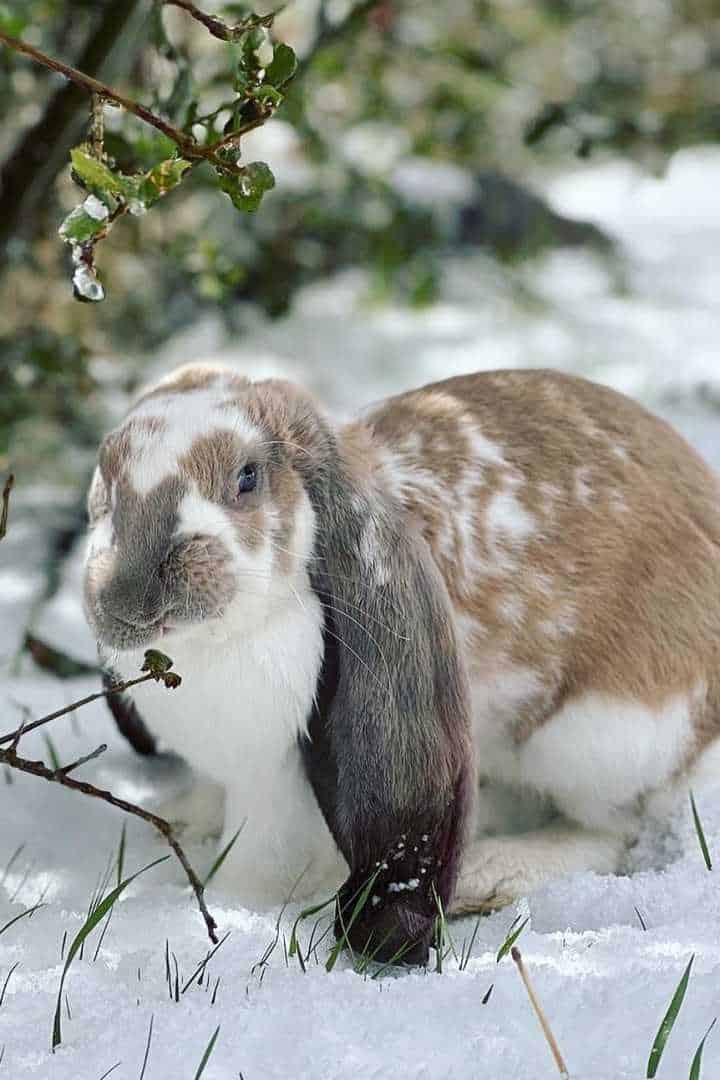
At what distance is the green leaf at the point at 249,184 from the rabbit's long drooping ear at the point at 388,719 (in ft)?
2.15

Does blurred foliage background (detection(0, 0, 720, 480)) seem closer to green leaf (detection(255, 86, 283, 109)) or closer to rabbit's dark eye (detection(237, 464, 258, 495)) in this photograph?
rabbit's dark eye (detection(237, 464, 258, 495))

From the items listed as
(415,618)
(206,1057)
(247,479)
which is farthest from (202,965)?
(247,479)

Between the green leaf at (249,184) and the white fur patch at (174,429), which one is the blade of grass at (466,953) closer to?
the white fur patch at (174,429)

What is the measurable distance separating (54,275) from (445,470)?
10.1 ft

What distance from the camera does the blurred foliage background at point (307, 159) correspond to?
434cm

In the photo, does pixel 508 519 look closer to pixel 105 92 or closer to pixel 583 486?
pixel 583 486

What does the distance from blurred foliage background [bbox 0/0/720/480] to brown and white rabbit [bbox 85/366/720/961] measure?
142cm

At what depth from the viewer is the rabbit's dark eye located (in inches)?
98.1

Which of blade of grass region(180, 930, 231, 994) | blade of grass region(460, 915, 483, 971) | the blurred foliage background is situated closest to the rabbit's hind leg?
blade of grass region(460, 915, 483, 971)

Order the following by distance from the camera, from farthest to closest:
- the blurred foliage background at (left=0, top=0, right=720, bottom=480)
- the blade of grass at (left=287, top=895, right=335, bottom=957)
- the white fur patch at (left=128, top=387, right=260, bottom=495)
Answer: the blurred foliage background at (left=0, top=0, right=720, bottom=480)
the white fur patch at (left=128, top=387, right=260, bottom=495)
the blade of grass at (left=287, top=895, right=335, bottom=957)

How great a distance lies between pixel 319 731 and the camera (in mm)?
2605

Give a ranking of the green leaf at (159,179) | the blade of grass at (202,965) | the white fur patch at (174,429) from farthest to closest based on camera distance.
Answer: the white fur patch at (174,429) < the blade of grass at (202,965) < the green leaf at (159,179)

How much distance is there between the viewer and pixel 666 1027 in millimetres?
1975

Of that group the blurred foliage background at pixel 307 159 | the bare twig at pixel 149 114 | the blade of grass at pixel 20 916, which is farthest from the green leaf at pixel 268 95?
the blurred foliage background at pixel 307 159
